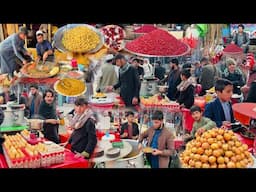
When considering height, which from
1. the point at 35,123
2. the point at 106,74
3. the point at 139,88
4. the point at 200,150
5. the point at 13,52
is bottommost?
the point at 200,150

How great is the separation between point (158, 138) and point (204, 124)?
0.38 meters

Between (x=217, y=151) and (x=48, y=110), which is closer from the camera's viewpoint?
(x=217, y=151)

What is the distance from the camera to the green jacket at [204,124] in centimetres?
322

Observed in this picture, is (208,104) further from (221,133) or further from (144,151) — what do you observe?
(144,151)

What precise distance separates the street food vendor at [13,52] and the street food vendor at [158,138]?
1120 millimetres

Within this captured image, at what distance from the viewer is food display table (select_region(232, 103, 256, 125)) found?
320cm

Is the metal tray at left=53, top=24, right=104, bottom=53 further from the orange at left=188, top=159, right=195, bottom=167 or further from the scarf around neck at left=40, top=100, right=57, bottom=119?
the orange at left=188, top=159, right=195, bottom=167

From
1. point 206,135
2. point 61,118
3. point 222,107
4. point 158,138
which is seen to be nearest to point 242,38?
point 222,107

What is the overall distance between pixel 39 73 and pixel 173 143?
120 cm

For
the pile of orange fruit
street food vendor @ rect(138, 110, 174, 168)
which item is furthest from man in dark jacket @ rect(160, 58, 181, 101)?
the pile of orange fruit

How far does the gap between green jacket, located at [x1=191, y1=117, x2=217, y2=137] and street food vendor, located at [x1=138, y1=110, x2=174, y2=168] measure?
0.62 feet

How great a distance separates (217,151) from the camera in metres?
3.11

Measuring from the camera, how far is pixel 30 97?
322 cm

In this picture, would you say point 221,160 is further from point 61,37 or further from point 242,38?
point 61,37
